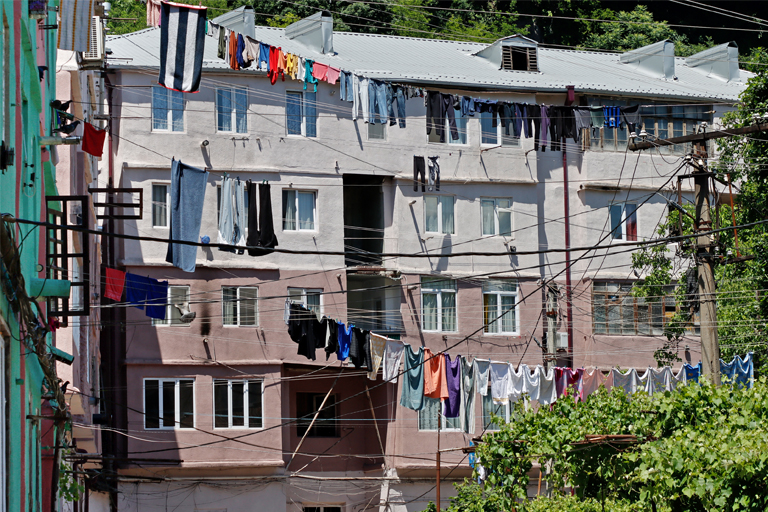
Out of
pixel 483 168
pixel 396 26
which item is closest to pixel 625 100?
pixel 483 168

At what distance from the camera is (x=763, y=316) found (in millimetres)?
31234

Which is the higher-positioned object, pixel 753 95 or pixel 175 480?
pixel 753 95

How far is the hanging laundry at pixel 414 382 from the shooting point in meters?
31.8

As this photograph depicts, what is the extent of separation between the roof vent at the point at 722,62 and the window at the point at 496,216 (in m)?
13.3

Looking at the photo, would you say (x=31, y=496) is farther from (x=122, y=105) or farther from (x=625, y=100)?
(x=625, y=100)

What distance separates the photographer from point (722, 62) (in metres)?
47.1

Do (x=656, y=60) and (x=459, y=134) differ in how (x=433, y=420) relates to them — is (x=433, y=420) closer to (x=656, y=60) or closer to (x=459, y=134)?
(x=459, y=134)

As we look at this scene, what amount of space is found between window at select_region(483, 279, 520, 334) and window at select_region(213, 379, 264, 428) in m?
8.34

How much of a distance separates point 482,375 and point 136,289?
10047 millimetres

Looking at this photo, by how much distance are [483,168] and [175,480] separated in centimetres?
1462

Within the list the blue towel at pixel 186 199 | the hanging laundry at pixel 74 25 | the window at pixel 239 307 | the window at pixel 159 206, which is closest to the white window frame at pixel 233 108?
the window at pixel 159 206

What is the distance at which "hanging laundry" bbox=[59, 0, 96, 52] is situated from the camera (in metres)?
19.0

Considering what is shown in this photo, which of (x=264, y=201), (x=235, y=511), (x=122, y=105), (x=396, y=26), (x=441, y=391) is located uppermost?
(x=396, y=26)

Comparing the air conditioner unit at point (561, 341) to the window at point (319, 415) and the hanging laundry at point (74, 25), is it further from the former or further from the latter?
the hanging laundry at point (74, 25)
